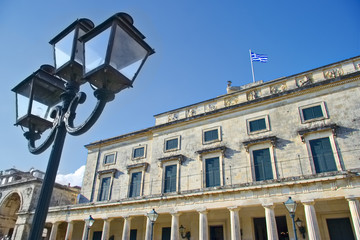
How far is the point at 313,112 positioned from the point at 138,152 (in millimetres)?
16647

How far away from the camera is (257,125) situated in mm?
21141

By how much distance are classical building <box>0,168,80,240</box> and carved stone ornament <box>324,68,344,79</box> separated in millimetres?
31545

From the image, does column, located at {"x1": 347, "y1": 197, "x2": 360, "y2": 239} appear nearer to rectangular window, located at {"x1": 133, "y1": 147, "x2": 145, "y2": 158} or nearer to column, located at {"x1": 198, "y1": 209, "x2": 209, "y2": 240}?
column, located at {"x1": 198, "y1": 209, "x2": 209, "y2": 240}

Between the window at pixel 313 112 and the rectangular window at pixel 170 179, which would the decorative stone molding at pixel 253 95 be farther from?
the rectangular window at pixel 170 179

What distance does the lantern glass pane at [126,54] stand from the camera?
3.79 metres

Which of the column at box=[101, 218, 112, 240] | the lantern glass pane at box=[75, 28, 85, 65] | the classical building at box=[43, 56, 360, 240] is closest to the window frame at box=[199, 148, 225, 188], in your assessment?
the classical building at box=[43, 56, 360, 240]

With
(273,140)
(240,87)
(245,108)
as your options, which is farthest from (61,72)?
(240,87)

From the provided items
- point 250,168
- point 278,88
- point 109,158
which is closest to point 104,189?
point 109,158

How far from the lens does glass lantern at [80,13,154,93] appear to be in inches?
147

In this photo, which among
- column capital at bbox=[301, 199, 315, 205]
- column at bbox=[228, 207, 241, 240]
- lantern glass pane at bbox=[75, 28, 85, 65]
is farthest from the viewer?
column at bbox=[228, 207, 241, 240]

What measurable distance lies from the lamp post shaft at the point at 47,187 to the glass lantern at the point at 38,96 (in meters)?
1.05

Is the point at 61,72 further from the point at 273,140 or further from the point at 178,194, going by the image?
the point at 273,140

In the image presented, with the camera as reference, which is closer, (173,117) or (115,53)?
(115,53)

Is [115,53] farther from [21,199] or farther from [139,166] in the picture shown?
[21,199]
